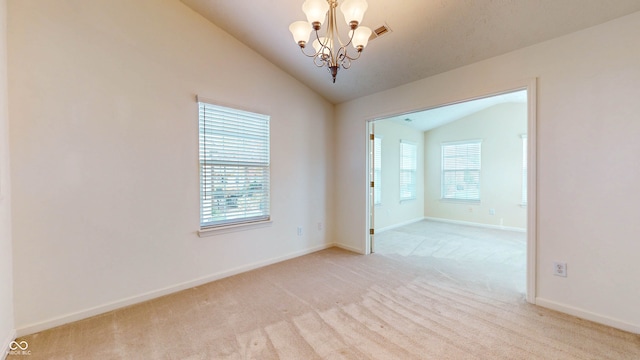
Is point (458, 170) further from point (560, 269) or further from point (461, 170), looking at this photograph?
point (560, 269)

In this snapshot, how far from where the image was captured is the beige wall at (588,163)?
196 cm

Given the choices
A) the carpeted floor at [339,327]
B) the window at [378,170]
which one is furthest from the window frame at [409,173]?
the carpeted floor at [339,327]

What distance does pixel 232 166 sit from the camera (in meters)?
3.13

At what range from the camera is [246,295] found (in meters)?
2.61

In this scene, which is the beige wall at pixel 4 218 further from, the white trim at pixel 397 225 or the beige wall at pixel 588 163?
the white trim at pixel 397 225

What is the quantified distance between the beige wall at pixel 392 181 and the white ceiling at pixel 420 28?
95.2 inches

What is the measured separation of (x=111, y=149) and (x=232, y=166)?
46.2 inches

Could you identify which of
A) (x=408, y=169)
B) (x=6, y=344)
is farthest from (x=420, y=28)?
(x=408, y=169)

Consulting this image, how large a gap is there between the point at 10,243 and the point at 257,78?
2.80 m

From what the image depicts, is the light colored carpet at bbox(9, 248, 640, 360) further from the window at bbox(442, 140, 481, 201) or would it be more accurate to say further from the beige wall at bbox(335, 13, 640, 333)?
the window at bbox(442, 140, 481, 201)

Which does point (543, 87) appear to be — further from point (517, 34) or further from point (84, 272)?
point (84, 272)

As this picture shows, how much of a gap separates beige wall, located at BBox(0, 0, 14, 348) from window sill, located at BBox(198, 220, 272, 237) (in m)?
1.39

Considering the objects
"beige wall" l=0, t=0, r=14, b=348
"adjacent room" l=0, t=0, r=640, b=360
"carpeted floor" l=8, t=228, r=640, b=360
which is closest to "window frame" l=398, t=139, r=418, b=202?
"adjacent room" l=0, t=0, r=640, b=360

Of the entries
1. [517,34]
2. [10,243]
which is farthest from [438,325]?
[10,243]
